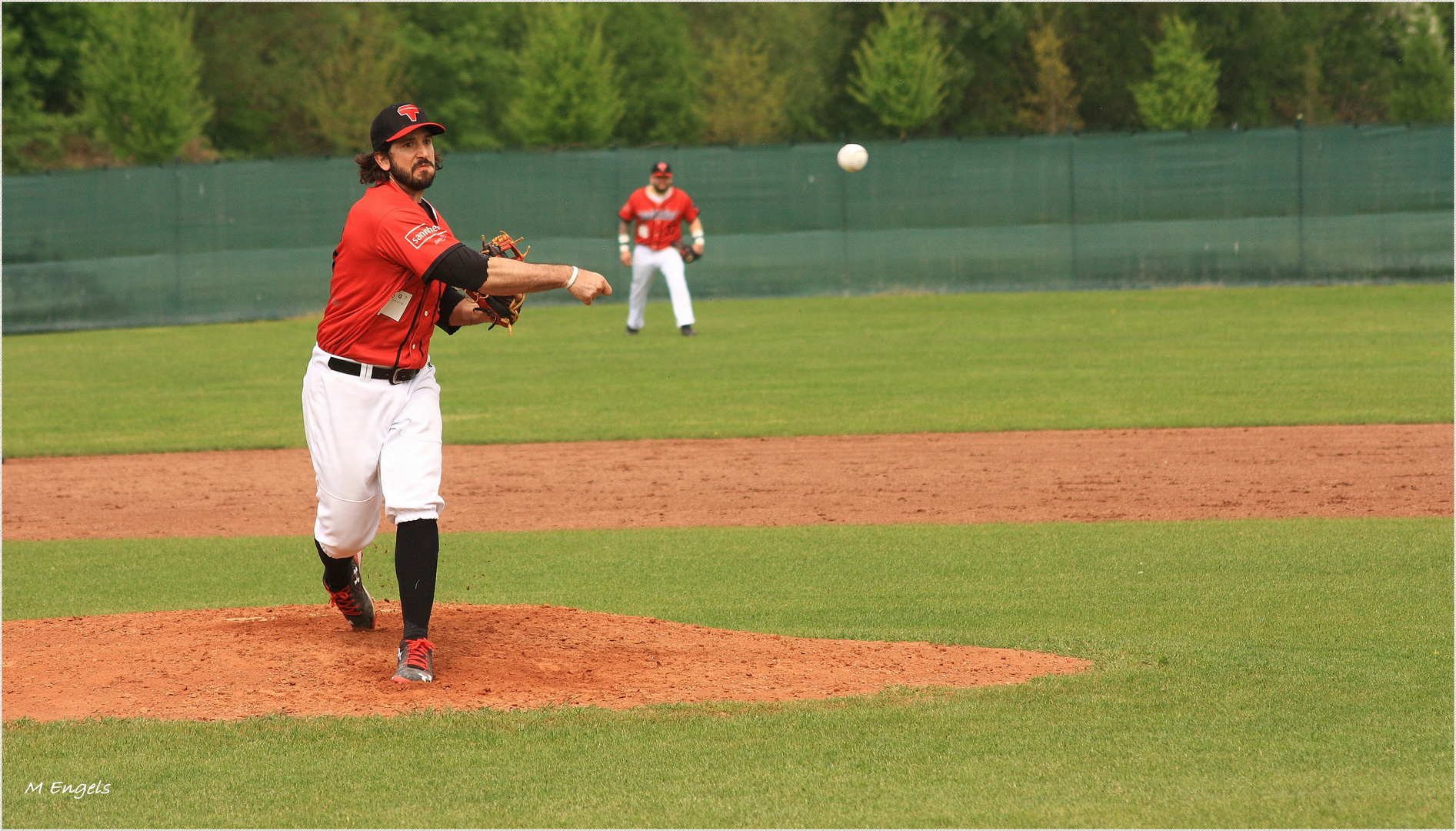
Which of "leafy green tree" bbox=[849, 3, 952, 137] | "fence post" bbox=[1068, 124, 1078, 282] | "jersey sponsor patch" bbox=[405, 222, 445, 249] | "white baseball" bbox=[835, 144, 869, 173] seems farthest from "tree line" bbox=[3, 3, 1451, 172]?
"jersey sponsor patch" bbox=[405, 222, 445, 249]

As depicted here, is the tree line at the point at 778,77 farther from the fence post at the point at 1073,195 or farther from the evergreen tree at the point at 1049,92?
the fence post at the point at 1073,195

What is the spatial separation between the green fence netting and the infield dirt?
12.0m

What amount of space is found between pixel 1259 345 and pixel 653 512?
9629 millimetres

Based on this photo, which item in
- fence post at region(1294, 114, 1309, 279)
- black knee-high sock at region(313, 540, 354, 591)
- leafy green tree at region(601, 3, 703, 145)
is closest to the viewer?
black knee-high sock at region(313, 540, 354, 591)

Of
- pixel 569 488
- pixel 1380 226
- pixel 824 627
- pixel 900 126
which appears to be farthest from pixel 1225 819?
pixel 900 126

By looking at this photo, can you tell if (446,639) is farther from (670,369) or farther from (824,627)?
(670,369)

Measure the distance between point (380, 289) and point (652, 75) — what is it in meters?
60.9

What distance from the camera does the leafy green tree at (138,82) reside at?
1598 inches

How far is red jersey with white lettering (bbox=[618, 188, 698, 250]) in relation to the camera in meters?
18.1

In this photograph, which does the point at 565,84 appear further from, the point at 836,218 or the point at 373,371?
the point at 373,371

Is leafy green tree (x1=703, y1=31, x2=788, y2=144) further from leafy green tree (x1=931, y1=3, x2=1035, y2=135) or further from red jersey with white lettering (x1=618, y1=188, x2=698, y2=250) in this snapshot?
red jersey with white lettering (x1=618, y1=188, x2=698, y2=250)

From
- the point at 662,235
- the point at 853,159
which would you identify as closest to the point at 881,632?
the point at 853,159

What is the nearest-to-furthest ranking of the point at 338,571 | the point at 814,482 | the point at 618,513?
the point at 338,571
the point at 618,513
the point at 814,482

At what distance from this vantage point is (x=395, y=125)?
4.85 m
